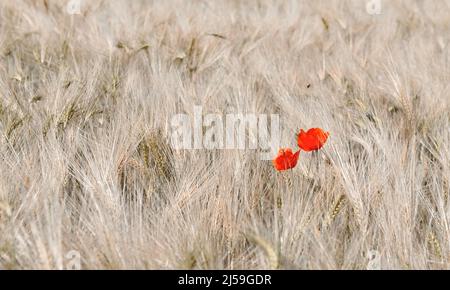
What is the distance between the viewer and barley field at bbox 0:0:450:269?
1132 mm

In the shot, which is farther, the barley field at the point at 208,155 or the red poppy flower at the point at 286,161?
the red poppy flower at the point at 286,161

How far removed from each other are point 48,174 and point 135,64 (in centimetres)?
94

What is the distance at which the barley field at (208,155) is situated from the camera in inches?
44.6

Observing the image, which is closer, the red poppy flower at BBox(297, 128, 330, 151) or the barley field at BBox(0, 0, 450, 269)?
the barley field at BBox(0, 0, 450, 269)

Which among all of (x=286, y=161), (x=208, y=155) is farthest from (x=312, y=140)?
(x=208, y=155)

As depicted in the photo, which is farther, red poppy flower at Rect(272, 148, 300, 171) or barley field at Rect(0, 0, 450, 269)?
red poppy flower at Rect(272, 148, 300, 171)

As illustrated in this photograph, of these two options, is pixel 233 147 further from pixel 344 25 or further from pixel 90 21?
pixel 344 25

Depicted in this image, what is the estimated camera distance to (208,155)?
1483 mm

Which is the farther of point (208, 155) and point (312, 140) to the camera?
point (208, 155)

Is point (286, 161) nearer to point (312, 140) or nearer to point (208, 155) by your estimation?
point (312, 140)

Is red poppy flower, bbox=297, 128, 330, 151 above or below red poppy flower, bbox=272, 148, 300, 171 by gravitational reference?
above

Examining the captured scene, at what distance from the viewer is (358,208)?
130cm

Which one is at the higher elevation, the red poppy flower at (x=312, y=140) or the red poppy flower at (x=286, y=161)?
the red poppy flower at (x=312, y=140)
